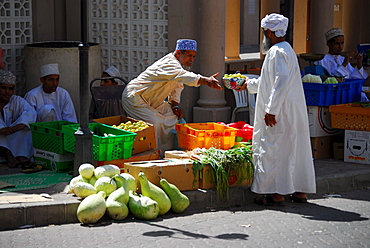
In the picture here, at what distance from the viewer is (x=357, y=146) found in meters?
9.23

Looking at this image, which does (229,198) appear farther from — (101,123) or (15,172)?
(15,172)

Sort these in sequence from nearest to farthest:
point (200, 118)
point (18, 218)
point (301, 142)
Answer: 1. point (18, 218)
2. point (301, 142)
3. point (200, 118)

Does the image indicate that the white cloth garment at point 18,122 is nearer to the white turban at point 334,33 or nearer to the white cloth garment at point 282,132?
the white cloth garment at point 282,132

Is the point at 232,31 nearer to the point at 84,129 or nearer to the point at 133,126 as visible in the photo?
the point at 133,126

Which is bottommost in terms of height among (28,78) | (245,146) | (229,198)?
(229,198)

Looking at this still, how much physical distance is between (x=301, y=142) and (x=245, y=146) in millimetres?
795

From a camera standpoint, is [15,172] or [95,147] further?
[15,172]

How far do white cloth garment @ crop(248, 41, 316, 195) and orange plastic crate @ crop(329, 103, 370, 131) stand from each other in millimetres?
1965

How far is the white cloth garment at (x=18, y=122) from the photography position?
8641mm

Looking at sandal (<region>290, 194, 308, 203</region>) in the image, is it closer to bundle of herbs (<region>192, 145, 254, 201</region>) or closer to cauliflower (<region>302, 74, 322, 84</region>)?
bundle of herbs (<region>192, 145, 254, 201</region>)

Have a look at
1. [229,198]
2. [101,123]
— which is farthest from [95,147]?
[229,198]

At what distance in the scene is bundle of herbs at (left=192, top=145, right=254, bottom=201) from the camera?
7332 millimetres

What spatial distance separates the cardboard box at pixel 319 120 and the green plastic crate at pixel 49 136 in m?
3.28

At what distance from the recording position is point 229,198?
24.5 ft
